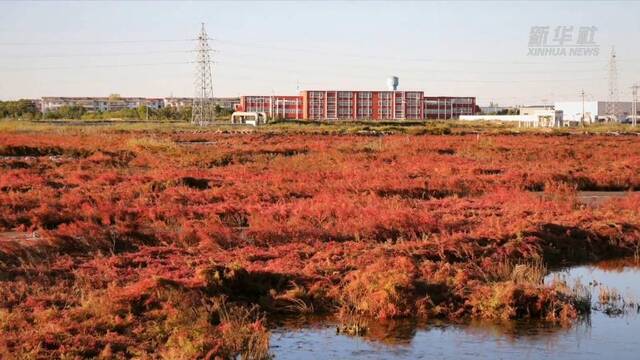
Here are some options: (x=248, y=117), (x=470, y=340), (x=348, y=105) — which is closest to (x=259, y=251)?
(x=470, y=340)

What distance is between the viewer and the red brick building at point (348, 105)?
185 metres

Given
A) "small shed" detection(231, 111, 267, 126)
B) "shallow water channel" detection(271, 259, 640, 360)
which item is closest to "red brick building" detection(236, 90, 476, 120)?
"small shed" detection(231, 111, 267, 126)

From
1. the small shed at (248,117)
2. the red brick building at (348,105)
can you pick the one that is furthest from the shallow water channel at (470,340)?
the red brick building at (348,105)

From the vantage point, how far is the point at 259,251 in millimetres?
18234

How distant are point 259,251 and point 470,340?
6.25 m

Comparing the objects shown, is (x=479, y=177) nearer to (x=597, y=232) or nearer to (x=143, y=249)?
(x=597, y=232)

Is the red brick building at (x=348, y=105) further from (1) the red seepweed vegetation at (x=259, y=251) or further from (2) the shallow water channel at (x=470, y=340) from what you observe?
(2) the shallow water channel at (x=470, y=340)

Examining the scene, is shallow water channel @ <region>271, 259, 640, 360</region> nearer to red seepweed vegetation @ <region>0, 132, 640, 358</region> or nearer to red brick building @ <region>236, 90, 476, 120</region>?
red seepweed vegetation @ <region>0, 132, 640, 358</region>

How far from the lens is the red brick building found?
18488 centimetres

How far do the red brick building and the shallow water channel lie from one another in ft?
552

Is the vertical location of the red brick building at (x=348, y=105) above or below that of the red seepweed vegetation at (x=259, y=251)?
above

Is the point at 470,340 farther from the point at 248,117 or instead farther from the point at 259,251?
the point at 248,117

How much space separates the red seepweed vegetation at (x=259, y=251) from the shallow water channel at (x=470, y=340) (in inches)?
19.8

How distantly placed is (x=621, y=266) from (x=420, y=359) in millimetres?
9557
